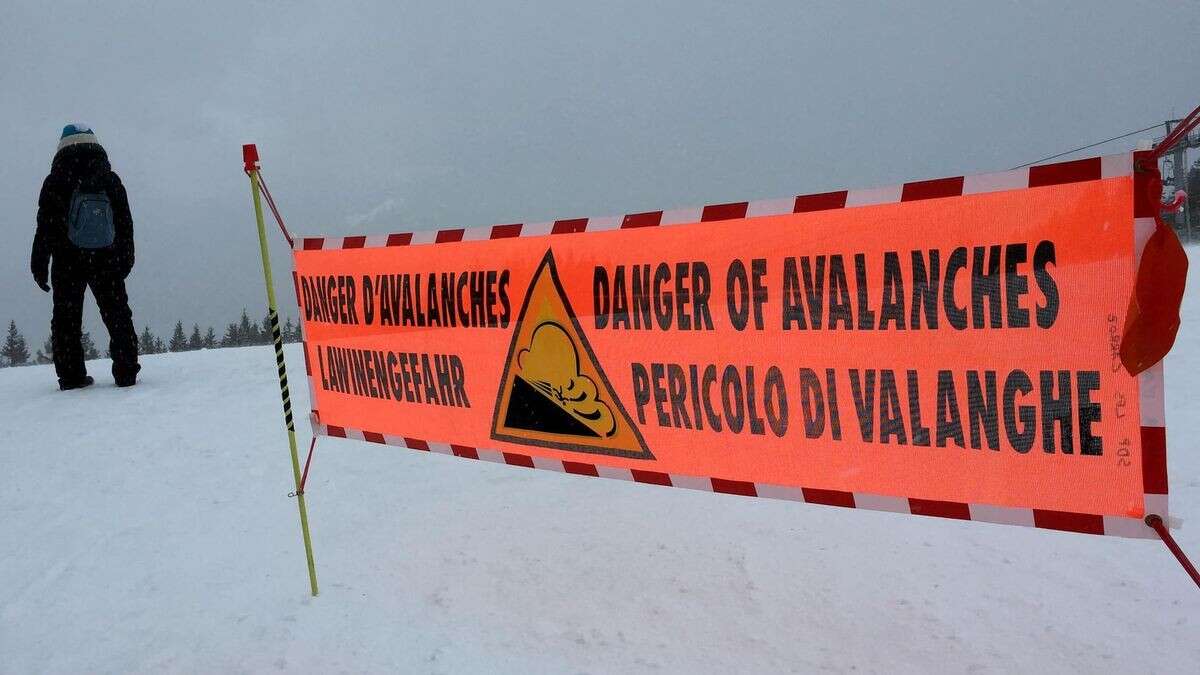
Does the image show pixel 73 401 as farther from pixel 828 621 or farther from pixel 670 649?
pixel 828 621

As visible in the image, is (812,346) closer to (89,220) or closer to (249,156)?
(249,156)

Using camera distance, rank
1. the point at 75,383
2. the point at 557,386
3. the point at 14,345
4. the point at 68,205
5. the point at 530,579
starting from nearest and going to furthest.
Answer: the point at 557,386 < the point at 530,579 < the point at 68,205 < the point at 75,383 < the point at 14,345

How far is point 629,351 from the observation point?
373 centimetres

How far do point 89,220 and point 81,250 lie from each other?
0.40m

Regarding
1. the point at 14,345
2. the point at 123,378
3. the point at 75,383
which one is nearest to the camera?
the point at 75,383

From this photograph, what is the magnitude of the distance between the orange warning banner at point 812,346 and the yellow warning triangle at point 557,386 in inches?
0.5

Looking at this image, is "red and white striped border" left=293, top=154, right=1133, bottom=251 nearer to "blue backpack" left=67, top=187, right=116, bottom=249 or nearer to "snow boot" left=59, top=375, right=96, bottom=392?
"blue backpack" left=67, top=187, right=116, bottom=249

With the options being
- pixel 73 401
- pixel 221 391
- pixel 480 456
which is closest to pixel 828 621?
pixel 480 456

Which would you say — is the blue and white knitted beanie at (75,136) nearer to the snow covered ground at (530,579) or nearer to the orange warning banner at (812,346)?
the snow covered ground at (530,579)

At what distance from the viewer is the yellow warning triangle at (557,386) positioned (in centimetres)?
384

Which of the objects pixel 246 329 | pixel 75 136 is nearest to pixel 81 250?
pixel 75 136

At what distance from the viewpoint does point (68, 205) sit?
8.21 m

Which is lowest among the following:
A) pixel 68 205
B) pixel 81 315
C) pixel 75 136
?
pixel 81 315

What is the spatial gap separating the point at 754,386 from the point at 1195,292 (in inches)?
506
